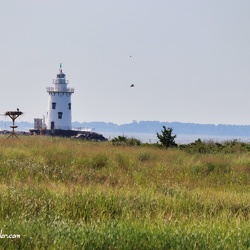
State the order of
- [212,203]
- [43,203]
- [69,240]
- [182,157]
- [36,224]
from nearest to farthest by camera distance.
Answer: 1. [69,240]
2. [36,224]
3. [43,203]
4. [212,203]
5. [182,157]

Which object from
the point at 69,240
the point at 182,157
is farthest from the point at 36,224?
the point at 182,157

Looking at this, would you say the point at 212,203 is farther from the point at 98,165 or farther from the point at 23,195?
the point at 98,165

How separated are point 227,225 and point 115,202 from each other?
2.34 metres

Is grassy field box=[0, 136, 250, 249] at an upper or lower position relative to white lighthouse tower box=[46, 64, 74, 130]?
lower

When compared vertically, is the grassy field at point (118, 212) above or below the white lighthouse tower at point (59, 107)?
below

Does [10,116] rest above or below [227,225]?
above

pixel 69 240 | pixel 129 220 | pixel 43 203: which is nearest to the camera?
A: pixel 69 240

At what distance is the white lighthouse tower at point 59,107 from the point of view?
271 ft

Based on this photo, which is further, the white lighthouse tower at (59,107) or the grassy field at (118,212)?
the white lighthouse tower at (59,107)

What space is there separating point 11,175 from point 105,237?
7783 mm

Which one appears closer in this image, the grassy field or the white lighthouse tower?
the grassy field

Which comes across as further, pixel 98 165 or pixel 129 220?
pixel 98 165

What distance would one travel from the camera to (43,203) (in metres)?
9.77

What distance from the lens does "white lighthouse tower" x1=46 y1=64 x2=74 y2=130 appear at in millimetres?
82688
